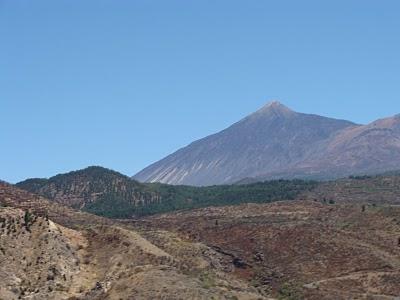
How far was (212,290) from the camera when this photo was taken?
243ft

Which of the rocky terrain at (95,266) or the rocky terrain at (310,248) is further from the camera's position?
the rocky terrain at (310,248)

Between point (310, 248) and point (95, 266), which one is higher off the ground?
point (310, 248)

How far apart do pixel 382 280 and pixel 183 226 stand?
45053 millimetres

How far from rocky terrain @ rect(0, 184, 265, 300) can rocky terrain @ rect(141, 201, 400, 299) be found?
8.92m

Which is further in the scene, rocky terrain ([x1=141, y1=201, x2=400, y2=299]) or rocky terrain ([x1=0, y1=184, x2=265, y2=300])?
rocky terrain ([x1=141, y1=201, x2=400, y2=299])

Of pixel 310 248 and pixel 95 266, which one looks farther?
pixel 310 248

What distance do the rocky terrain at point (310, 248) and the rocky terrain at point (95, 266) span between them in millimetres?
8919

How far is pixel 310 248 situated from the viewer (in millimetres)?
112500

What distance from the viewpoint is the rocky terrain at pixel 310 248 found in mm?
96875

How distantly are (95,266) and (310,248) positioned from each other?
121 ft

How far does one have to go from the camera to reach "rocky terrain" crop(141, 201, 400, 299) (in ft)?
318

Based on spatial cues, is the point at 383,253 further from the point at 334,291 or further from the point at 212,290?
the point at 212,290

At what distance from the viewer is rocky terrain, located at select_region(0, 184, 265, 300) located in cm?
7481

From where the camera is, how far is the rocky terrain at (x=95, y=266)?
74812mm
